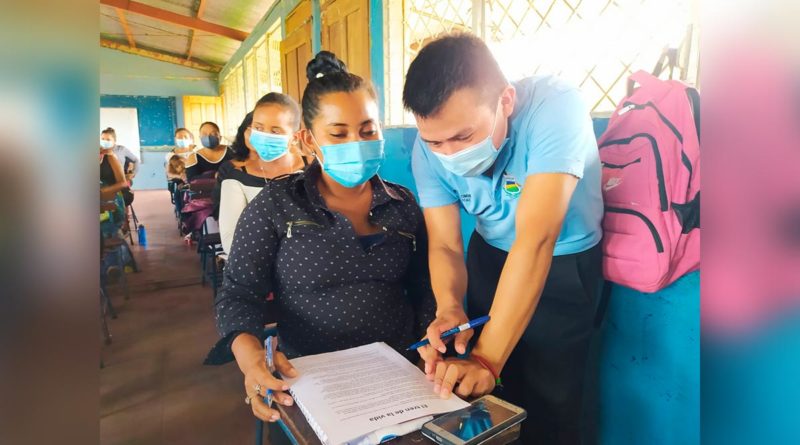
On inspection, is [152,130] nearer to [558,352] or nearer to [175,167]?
[175,167]

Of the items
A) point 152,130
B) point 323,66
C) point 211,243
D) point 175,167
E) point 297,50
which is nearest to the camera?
point 323,66

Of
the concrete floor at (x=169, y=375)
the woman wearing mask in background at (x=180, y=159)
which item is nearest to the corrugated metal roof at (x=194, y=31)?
the woman wearing mask in background at (x=180, y=159)

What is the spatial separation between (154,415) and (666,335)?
2.07 m

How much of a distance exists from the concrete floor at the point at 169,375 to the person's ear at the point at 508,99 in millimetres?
1021

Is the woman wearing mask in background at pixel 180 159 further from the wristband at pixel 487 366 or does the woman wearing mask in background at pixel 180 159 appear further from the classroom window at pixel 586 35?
the wristband at pixel 487 366

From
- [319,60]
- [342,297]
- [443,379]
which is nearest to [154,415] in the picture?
[342,297]

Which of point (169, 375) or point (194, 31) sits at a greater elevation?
point (194, 31)

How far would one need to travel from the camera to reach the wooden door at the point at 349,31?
3385 mm

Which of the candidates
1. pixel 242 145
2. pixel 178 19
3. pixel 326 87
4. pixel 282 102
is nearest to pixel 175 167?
pixel 178 19

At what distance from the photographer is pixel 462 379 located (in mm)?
822

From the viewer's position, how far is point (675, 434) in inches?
50.3

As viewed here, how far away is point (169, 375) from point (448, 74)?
230 centimetres
